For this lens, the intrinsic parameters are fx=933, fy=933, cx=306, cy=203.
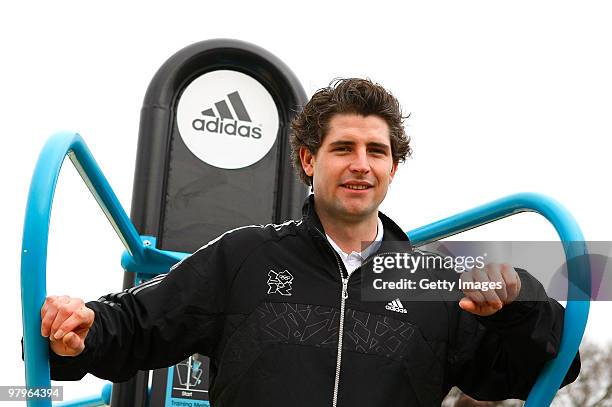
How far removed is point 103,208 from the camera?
2748 millimetres

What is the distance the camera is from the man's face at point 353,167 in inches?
91.4

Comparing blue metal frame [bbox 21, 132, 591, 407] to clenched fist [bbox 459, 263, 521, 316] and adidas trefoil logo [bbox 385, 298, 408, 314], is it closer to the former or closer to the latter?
clenched fist [bbox 459, 263, 521, 316]

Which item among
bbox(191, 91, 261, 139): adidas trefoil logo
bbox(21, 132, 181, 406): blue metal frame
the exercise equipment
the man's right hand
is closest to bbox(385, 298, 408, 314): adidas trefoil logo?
the man's right hand

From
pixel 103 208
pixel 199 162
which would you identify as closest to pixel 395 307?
pixel 103 208

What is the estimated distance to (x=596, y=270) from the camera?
2.06 metres

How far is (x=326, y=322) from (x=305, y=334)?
0.19 feet

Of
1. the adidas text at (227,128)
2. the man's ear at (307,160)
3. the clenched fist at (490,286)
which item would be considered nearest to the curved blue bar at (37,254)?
the man's ear at (307,160)

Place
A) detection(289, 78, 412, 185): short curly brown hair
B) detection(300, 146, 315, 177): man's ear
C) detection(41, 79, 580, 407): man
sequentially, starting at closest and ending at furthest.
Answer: detection(41, 79, 580, 407): man < detection(289, 78, 412, 185): short curly brown hair < detection(300, 146, 315, 177): man's ear

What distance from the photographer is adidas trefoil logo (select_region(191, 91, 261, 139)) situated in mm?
3754

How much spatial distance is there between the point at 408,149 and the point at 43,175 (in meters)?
1.12

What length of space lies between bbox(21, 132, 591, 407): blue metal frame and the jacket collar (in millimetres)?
211

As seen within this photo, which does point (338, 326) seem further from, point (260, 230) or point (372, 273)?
point (260, 230)

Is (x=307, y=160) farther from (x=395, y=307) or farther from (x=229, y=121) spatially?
(x=229, y=121)
